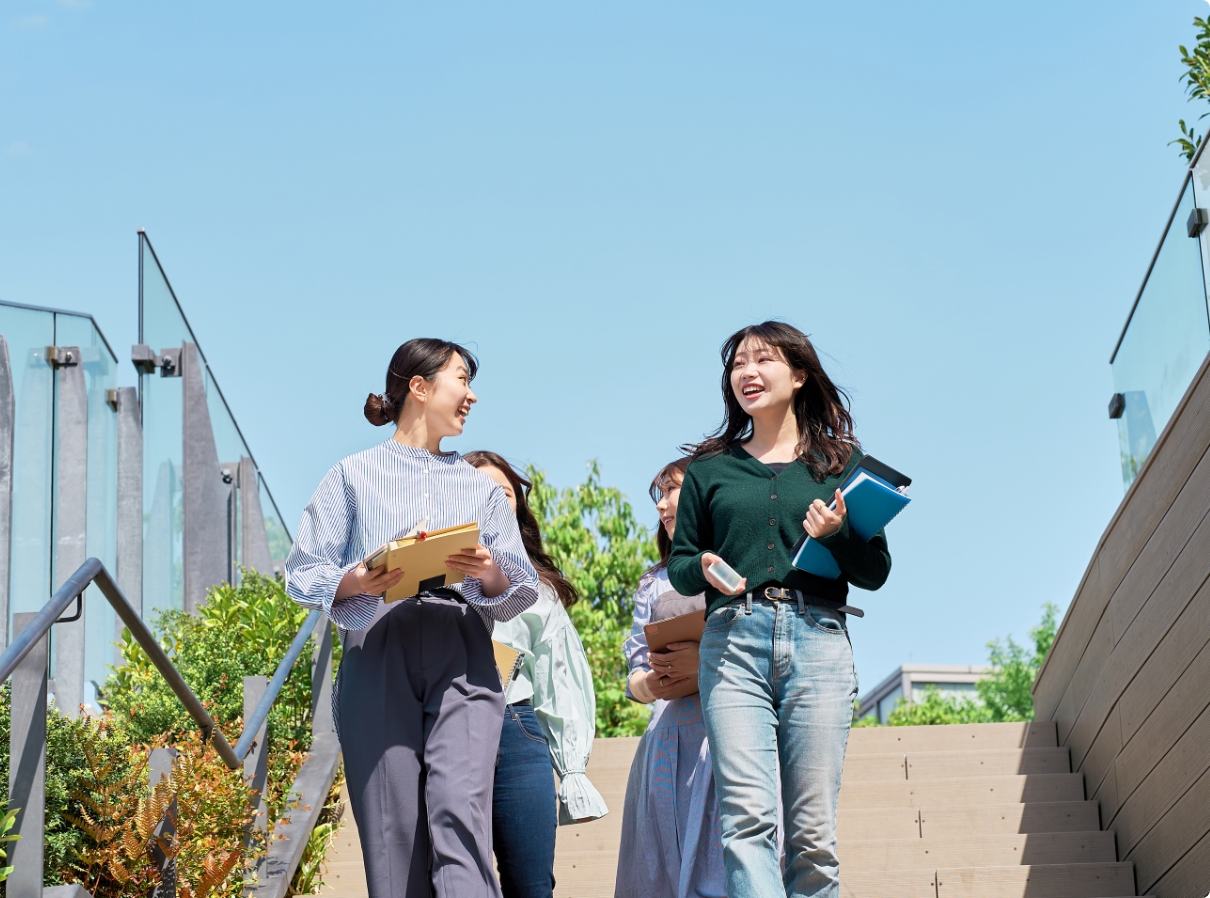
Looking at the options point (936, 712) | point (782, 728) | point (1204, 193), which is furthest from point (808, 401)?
point (936, 712)

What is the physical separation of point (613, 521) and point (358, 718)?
12.5 meters

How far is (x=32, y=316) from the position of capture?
23.5 ft

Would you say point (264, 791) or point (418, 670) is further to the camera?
point (264, 791)

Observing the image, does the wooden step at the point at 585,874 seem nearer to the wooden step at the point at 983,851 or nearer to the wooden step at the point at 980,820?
the wooden step at the point at 983,851

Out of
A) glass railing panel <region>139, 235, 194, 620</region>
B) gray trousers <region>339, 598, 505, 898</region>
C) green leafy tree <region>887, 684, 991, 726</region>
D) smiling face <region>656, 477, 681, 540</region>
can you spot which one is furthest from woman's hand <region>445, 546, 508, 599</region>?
green leafy tree <region>887, 684, 991, 726</region>

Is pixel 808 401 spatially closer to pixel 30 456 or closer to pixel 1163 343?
pixel 1163 343

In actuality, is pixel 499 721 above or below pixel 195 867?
above

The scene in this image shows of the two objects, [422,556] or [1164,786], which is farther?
[1164,786]

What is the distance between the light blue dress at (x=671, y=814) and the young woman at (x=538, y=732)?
0.16 m

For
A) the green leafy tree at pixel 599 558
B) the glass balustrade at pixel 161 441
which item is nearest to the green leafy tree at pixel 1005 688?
the green leafy tree at pixel 599 558

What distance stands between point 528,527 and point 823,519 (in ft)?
5.06

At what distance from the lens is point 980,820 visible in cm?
646

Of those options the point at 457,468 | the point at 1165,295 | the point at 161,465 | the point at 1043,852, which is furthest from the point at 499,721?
the point at 161,465

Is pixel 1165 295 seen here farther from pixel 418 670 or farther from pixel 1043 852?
pixel 418 670
